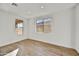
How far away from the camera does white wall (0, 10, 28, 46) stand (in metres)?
1.05

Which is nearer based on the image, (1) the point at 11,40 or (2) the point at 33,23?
(1) the point at 11,40

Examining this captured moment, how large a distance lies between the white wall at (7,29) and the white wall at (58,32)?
151 mm

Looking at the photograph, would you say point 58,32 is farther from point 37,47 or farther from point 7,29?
point 7,29

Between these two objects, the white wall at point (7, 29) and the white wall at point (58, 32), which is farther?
the white wall at point (58, 32)

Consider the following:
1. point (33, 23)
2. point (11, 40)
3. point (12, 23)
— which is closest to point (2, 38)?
point (11, 40)

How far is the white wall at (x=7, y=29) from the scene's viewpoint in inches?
41.2

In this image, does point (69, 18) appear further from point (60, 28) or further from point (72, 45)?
point (72, 45)

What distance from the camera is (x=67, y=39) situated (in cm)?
125

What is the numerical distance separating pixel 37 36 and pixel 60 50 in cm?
48

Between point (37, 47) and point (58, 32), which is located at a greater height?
point (58, 32)

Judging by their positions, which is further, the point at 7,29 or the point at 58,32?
the point at 58,32

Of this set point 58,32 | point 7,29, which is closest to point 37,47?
point 58,32

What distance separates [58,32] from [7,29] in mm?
851

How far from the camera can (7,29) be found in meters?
1.10
